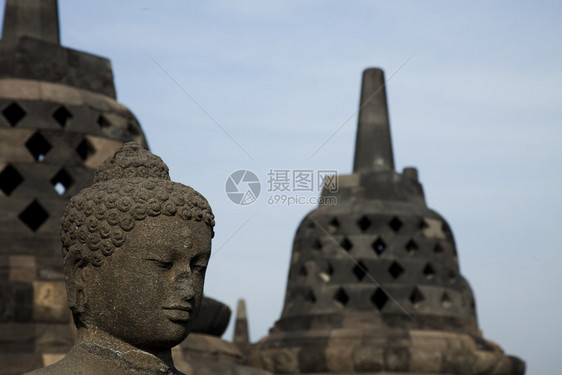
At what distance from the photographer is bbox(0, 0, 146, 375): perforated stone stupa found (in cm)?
1162

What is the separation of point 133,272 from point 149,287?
120 mm

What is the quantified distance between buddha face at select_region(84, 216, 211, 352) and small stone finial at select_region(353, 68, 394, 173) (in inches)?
668

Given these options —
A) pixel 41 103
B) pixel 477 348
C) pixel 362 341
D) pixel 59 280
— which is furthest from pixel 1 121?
pixel 477 348

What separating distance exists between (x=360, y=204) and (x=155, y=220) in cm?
1622

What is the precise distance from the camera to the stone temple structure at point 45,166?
38.3 feet

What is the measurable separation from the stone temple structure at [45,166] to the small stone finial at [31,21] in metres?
0.01

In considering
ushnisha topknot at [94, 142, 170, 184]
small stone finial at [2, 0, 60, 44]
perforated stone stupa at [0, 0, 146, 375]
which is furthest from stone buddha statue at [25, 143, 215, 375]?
small stone finial at [2, 0, 60, 44]

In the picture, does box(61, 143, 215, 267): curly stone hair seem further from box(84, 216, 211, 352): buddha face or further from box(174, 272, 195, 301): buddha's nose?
box(174, 272, 195, 301): buddha's nose

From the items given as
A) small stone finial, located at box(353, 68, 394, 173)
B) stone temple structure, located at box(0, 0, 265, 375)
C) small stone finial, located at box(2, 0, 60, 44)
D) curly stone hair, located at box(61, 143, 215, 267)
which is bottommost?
curly stone hair, located at box(61, 143, 215, 267)

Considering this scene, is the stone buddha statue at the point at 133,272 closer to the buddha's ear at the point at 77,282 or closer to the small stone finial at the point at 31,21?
the buddha's ear at the point at 77,282

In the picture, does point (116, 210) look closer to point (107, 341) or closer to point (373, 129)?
point (107, 341)

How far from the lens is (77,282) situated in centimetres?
537

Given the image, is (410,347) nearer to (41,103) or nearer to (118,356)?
(41,103)

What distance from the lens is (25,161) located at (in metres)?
12.8
